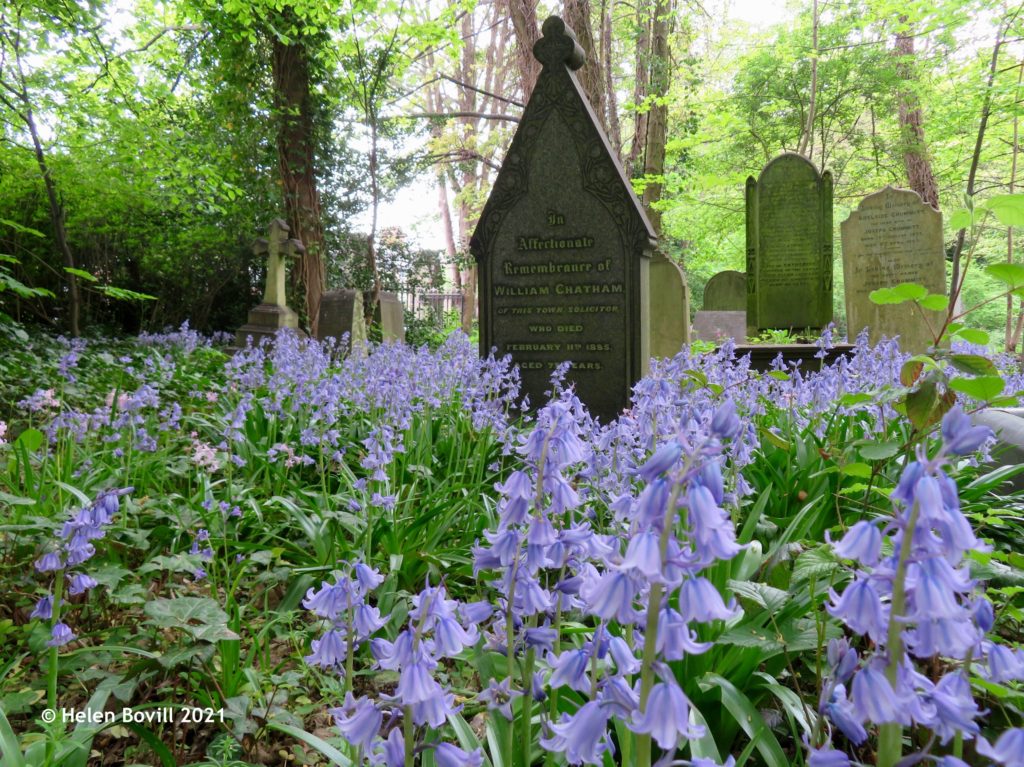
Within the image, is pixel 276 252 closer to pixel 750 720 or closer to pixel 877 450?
pixel 877 450

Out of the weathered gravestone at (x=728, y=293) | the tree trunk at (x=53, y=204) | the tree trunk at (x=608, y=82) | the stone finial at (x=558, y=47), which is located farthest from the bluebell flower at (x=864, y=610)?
the weathered gravestone at (x=728, y=293)

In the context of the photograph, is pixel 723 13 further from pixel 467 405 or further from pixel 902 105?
pixel 467 405

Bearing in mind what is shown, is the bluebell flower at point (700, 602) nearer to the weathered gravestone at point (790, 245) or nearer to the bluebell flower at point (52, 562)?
the bluebell flower at point (52, 562)

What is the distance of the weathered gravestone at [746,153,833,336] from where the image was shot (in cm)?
1170

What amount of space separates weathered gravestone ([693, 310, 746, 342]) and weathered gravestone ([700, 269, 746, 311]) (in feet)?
8.41

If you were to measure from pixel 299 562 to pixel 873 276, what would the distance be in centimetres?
1133

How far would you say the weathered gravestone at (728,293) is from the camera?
16.3 meters

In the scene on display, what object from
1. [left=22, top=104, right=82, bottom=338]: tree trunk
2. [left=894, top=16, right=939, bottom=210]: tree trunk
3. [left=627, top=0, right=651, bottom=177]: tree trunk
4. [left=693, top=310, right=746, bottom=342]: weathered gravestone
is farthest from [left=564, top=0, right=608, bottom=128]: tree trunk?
[left=22, top=104, right=82, bottom=338]: tree trunk

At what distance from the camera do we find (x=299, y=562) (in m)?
3.11

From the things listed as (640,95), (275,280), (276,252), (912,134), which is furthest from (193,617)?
(912,134)

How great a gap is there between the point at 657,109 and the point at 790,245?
5716 mm

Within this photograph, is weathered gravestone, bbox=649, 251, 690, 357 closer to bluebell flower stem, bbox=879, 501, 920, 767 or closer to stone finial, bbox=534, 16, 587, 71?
stone finial, bbox=534, 16, 587, 71

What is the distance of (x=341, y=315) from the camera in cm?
1205

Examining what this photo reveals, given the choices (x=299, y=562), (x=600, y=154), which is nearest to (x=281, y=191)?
(x=600, y=154)
